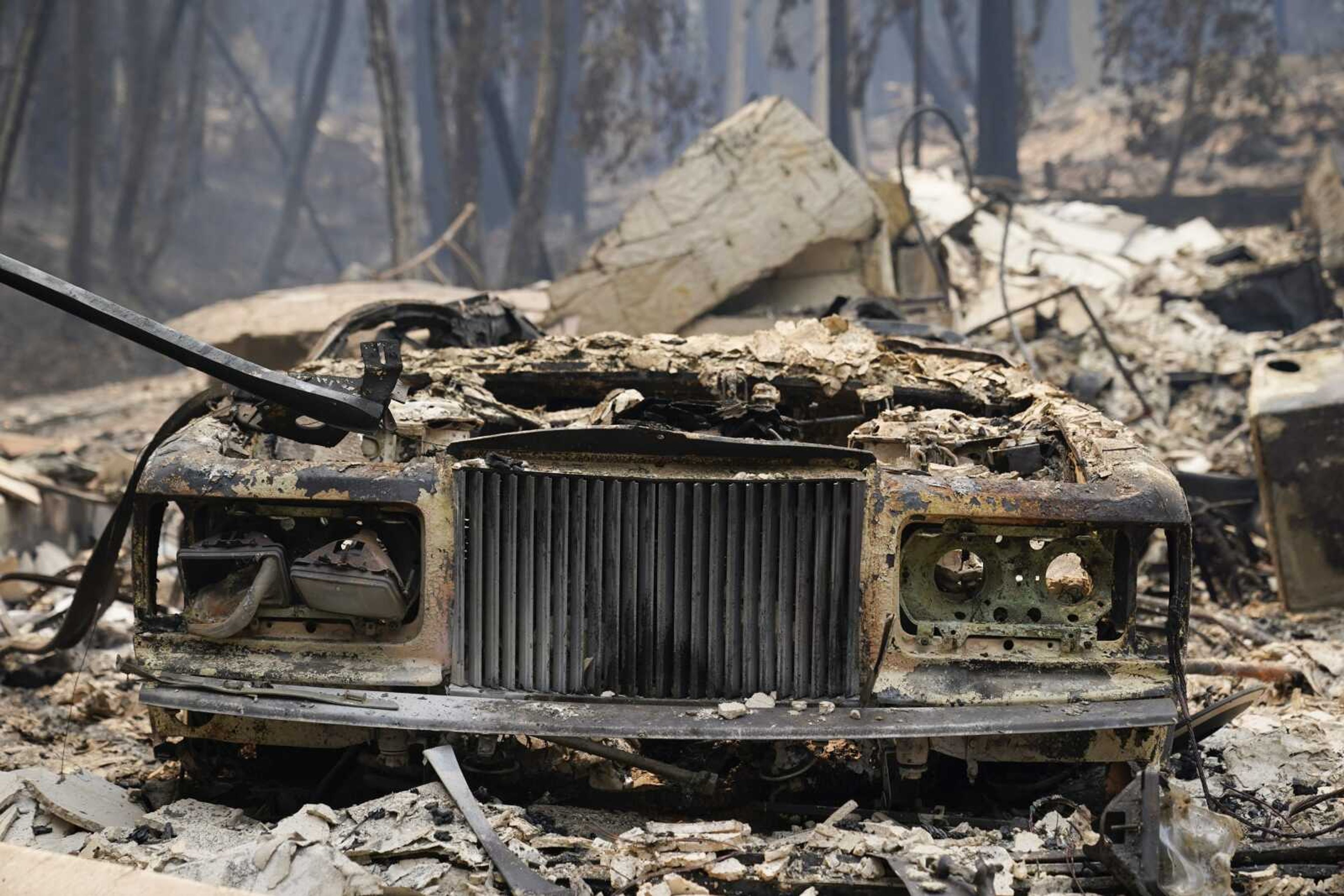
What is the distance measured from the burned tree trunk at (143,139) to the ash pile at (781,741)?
41.7 feet

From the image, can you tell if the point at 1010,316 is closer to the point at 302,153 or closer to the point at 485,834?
the point at 485,834

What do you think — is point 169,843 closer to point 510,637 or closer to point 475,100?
point 510,637

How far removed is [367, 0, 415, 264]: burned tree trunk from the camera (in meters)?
18.3

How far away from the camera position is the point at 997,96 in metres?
20.6

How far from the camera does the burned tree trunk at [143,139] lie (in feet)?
67.7

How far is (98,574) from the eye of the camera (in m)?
4.70

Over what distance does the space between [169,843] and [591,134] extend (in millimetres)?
18694

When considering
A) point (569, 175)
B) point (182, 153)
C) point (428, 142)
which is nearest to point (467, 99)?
point (182, 153)

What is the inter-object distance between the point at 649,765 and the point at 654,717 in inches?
9.6

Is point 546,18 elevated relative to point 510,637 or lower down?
elevated

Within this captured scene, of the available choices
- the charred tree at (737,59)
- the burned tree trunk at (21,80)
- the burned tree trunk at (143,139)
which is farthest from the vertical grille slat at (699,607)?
the charred tree at (737,59)

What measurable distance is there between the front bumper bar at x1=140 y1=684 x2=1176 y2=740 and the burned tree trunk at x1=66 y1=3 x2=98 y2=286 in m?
16.9

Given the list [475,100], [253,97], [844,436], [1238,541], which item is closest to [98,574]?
[844,436]

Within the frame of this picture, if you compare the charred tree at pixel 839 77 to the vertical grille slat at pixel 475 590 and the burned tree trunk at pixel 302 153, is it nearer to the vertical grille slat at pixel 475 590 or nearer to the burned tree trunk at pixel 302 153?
the burned tree trunk at pixel 302 153
